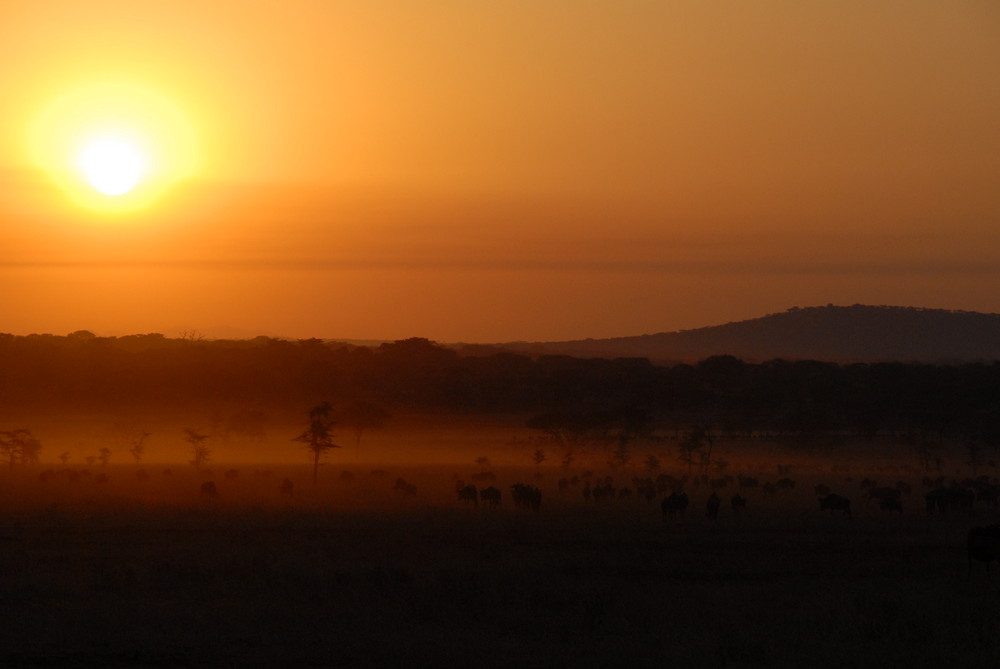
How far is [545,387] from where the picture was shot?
329 ft

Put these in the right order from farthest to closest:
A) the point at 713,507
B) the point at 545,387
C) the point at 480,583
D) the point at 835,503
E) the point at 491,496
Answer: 1. the point at 545,387
2. the point at 491,496
3. the point at 835,503
4. the point at 713,507
5. the point at 480,583

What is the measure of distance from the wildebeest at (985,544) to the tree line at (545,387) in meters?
49.4

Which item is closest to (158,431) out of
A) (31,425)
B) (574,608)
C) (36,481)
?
(31,425)

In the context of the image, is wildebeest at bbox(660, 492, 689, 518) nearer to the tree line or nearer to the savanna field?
the savanna field

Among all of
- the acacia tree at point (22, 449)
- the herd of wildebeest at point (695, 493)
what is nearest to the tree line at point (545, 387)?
the herd of wildebeest at point (695, 493)

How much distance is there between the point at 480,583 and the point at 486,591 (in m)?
0.76

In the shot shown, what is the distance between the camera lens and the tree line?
81.1 m

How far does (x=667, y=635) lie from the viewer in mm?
17234

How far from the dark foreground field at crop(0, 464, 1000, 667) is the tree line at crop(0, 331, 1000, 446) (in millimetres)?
42756

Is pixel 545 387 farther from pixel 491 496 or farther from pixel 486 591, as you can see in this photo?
pixel 486 591

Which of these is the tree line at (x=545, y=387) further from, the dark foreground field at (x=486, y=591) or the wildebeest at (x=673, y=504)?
the dark foreground field at (x=486, y=591)

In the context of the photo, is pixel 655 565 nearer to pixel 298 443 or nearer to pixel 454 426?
pixel 298 443

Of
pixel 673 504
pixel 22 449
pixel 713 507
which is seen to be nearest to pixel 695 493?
pixel 673 504

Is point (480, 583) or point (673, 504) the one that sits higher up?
point (673, 504)
